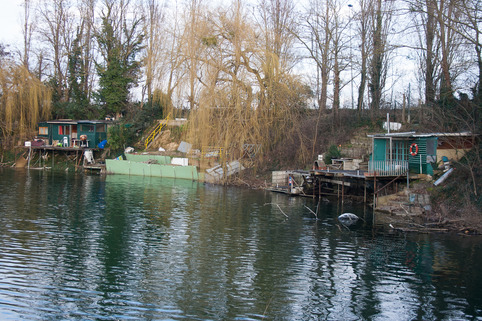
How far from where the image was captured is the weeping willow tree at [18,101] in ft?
142

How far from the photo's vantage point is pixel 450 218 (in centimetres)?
1914

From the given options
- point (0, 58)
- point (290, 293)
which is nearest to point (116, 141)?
point (0, 58)

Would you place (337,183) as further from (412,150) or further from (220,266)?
(220,266)

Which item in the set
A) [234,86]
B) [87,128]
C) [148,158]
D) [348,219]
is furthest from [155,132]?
[348,219]

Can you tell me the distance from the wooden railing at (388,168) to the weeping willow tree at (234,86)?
32.4 ft

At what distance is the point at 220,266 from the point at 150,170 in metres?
26.7

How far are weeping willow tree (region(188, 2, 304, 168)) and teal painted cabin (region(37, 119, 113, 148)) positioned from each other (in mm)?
17340

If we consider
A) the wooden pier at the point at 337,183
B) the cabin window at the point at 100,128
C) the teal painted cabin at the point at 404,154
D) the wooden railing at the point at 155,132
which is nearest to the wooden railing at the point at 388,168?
the teal painted cabin at the point at 404,154

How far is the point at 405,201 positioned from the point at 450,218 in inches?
151

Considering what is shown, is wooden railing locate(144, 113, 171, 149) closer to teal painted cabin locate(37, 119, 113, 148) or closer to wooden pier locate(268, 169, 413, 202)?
teal painted cabin locate(37, 119, 113, 148)

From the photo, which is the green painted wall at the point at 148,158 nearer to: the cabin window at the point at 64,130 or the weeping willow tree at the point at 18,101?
the cabin window at the point at 64,130

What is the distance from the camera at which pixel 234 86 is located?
31.1 meters

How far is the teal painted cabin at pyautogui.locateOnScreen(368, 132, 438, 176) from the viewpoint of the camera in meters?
24.3

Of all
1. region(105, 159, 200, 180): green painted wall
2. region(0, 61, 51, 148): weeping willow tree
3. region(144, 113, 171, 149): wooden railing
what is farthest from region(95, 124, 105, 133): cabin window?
region(105, 159, 200, 180): green painted wall
